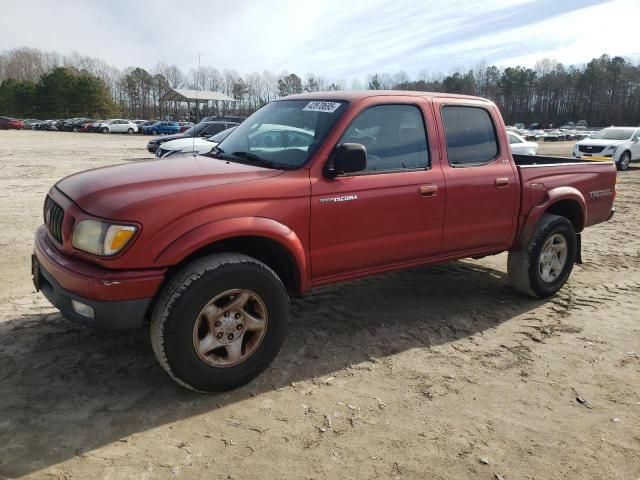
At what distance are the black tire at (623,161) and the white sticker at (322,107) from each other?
64.4ft

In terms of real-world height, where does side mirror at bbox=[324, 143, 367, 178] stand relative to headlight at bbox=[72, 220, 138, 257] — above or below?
above

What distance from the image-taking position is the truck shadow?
2932 millimetres

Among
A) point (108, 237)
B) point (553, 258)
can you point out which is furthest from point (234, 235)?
point (553, 258)

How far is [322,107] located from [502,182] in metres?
1.81

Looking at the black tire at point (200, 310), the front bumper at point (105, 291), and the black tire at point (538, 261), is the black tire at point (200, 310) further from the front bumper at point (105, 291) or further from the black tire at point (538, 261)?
the black tire at point (538, 261)

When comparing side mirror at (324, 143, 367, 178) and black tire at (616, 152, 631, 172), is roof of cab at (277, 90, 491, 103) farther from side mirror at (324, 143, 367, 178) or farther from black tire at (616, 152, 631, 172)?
black tire at (616, 152, 631, 172)

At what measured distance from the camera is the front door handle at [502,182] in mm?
4602

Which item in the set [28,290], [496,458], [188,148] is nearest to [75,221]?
[28,290]

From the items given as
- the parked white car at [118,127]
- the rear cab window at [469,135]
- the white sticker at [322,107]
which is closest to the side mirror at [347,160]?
the white sticker at [322,107]

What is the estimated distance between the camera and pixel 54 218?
11.3 feet

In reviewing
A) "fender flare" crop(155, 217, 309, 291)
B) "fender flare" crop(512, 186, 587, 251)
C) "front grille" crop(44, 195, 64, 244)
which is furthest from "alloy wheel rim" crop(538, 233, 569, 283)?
"front grille" crop(44, 195, 64, 244)

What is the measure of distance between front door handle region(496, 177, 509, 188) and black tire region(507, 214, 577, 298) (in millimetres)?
736

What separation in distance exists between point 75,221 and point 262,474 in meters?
1.82

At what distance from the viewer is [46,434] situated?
287cm
